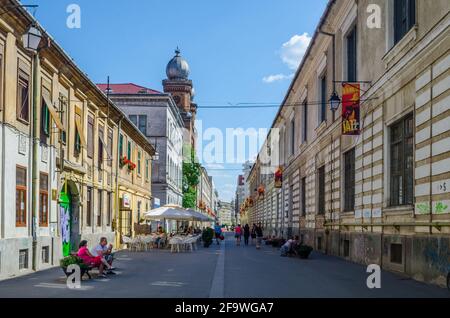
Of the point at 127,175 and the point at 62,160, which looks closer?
the point at 62,160

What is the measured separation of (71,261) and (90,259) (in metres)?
1.30

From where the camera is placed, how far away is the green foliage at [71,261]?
14.8 m

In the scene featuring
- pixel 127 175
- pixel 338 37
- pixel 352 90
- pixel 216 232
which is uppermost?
pixel 338 37

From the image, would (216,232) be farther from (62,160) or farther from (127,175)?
(62,160)

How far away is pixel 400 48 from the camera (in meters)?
16.8

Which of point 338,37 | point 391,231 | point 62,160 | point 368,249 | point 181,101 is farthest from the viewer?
point 181,101

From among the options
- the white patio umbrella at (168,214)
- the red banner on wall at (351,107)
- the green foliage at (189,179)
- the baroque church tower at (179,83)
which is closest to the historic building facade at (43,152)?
the white patio umbrella at (168,214)

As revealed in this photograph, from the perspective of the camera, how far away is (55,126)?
21219 mm

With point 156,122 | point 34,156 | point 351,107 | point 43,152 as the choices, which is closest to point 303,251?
point 351,107

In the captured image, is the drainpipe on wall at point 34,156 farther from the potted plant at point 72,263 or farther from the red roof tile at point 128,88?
the red roof tile at point 128,88

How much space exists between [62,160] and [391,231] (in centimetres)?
1150

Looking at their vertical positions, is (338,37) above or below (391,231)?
above
